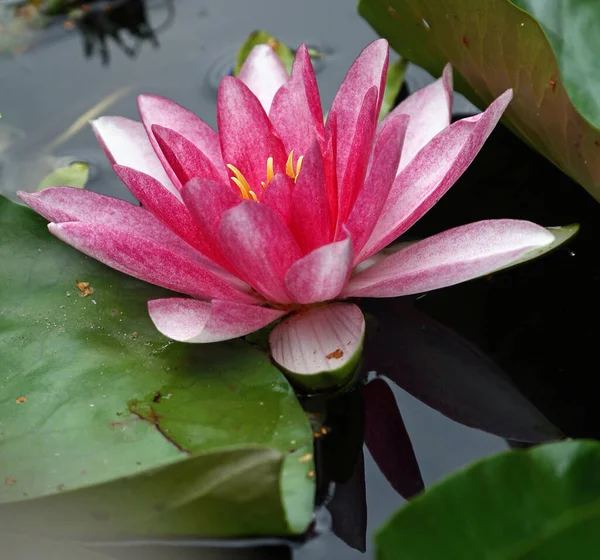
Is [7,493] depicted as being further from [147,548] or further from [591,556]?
[591,556]

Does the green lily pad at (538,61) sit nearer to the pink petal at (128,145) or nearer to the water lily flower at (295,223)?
the water lily flower at (295,223)

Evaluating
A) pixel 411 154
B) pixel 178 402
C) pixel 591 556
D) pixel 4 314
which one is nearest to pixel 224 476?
pixel 178 402

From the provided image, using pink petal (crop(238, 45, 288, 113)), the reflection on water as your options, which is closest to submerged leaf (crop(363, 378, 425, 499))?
pink petal (crop(238, 45, 288, 113))

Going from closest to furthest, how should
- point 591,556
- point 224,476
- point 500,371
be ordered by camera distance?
point 591,556
point 224,476
point 500,371

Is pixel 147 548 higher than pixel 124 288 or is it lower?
lower

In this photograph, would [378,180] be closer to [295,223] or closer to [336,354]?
[295,223]

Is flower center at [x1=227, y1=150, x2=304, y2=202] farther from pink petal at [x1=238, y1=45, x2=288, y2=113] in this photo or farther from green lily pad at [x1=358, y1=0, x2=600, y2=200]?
green lily pad at [x1=358, y1=0, x2=600, y2=200]
